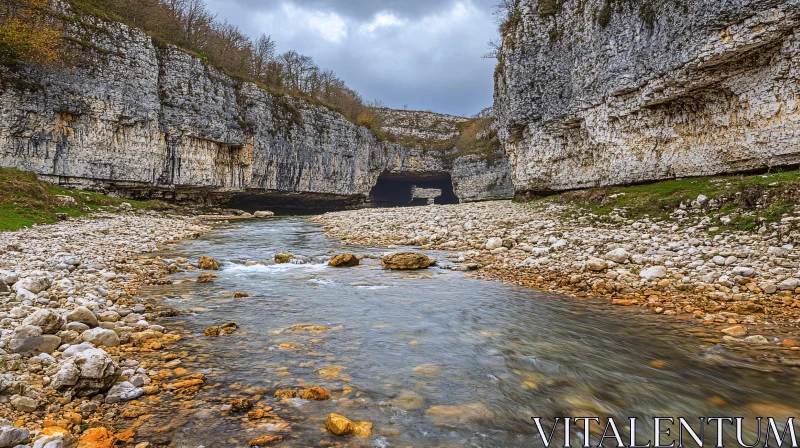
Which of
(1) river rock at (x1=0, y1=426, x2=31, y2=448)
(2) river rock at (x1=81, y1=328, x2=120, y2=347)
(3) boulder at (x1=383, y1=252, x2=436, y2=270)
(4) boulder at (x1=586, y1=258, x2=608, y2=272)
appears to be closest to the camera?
(1) river rock at (x1=0, y1=426, x2=31, y2=448)

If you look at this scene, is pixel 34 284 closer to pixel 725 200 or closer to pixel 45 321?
pixel 45 321

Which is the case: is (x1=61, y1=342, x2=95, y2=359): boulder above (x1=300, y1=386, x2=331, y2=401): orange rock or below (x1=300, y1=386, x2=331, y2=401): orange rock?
above

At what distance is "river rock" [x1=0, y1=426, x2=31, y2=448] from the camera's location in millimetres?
2173

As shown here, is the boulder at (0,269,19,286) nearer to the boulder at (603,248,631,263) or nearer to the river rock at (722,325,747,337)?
the river rock at (722,325,747,337)

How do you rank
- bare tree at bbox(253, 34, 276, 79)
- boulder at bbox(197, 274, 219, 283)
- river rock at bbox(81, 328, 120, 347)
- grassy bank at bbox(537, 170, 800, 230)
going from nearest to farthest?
river rock at bbox(81, 328, 120, 347)
boulder at bbox(197, 274, 219, 283)
grassy bank at bbox(537, 170, 800, 230)
bare tree at bbox(253, 34, 276, 79)

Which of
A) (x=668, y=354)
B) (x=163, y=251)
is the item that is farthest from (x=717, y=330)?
(x=163, y=251)

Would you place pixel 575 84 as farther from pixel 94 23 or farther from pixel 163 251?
pixel 94 23

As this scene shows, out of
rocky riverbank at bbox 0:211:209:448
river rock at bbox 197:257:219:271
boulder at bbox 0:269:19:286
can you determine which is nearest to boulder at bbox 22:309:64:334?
rocky riverbank at bbox 0:211:209:448

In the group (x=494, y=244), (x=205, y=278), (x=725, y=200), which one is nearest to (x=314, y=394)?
(x=205, y=278)

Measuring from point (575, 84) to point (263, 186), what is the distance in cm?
3213

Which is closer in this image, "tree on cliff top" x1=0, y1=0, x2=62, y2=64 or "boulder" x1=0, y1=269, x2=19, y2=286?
"boulder" x1=0, y1=269, x2=19, y2=286

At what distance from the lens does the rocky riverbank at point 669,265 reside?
5.75 meters

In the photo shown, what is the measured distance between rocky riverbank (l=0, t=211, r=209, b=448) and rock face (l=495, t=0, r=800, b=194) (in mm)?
18422

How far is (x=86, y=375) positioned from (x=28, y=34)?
30632mm
